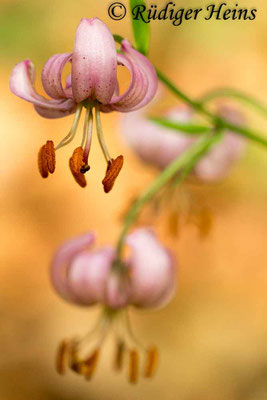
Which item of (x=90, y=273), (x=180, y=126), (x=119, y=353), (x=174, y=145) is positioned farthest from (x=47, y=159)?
(x=174, y=145)

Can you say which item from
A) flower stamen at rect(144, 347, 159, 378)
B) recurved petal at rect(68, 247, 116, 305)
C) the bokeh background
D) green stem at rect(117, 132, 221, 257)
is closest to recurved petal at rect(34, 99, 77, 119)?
green stem at rect(117, 132, 221, 257)

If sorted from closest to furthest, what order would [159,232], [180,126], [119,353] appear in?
Answer: [180,126], [119,353], [159,232]

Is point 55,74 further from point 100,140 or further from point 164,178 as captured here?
point 164,178

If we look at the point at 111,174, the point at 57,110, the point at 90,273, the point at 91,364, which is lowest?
the point at 91,364

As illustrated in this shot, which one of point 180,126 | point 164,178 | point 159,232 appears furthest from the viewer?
point 159,232

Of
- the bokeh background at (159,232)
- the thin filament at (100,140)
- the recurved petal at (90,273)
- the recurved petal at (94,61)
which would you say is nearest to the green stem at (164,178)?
the recurved petal at (90,273)

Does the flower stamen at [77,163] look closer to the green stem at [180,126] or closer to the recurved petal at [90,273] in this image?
the green stem at [180,126]

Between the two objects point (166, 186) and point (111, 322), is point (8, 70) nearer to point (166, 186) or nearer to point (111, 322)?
point (166, 186)
